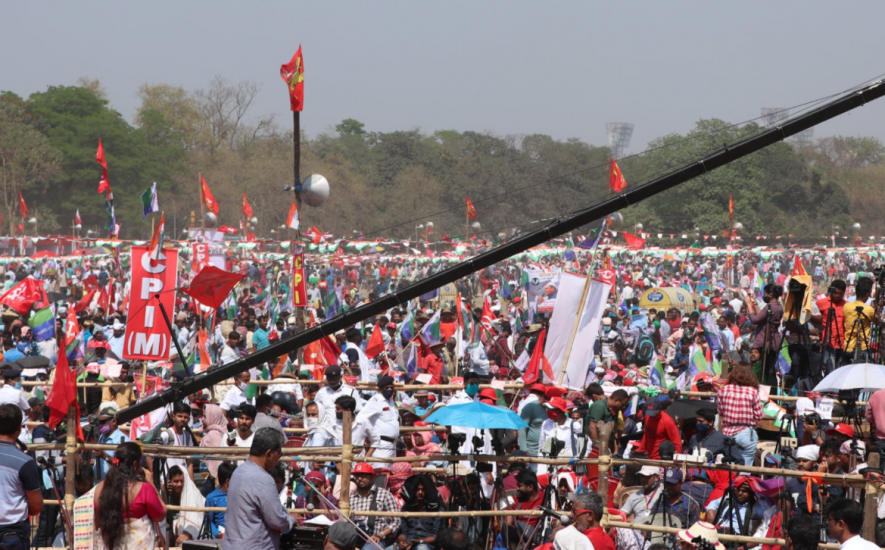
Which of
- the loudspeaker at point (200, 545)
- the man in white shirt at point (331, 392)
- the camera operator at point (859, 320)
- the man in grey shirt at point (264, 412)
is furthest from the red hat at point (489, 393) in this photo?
the loudspeaker at point (200, 545)

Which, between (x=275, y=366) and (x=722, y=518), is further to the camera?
(x=275, y=366)

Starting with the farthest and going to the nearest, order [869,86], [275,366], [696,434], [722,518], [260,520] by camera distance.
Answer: [275,366], [696,434], [869,86], [722,518], [260,520]

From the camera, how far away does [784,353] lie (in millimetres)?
12656

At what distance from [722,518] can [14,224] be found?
6239 cm

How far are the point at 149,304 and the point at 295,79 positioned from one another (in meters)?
4.42

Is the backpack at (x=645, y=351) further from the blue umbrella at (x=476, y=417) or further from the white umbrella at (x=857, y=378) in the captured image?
the blue umbrella at (x=476, y=417)

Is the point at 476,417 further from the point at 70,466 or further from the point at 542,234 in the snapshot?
the point at 70,466

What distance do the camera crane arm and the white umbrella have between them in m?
2.04

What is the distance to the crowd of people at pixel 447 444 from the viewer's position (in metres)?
6.28

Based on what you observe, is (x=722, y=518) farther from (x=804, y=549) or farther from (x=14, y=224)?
(x=14, y=224)

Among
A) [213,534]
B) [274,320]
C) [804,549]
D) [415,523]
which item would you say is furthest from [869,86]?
[274,320]

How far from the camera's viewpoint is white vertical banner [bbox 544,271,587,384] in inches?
450

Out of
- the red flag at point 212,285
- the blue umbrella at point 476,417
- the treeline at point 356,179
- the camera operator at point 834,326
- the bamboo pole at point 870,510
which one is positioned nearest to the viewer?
the bamboo pole at point 870,510

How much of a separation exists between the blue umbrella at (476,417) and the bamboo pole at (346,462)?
714mm
